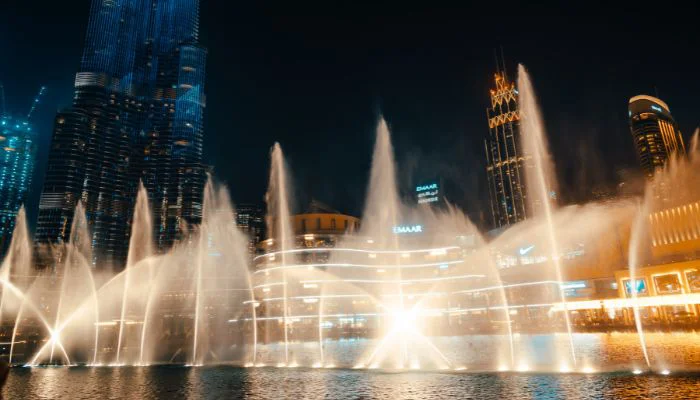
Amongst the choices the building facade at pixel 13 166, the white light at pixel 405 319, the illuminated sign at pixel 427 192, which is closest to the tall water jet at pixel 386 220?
the white light at pixel 405 319

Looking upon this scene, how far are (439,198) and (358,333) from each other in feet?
393

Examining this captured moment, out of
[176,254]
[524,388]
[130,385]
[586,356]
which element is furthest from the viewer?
[176,254]

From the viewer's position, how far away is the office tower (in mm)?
139250

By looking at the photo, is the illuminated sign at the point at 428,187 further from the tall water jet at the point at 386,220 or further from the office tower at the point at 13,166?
the office tower at the point at 13,166

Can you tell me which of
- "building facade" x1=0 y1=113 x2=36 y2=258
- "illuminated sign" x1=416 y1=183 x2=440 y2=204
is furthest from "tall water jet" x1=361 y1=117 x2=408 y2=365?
"building facade" x1=0 y1=113 x2=36 y2=258

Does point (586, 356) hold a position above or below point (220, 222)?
below

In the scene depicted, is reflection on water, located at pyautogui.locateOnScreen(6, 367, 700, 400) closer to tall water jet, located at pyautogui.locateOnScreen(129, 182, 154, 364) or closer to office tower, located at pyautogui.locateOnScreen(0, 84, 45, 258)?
tall water jet, located at pyautogui.locateOnScreen(129, 182, 154, 364)

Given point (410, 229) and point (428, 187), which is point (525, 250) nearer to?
point (410, 229)

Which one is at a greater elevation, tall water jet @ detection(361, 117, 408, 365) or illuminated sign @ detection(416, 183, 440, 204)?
illuminated sign @ detection(416, 183, 440, 204)

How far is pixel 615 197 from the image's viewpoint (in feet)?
326

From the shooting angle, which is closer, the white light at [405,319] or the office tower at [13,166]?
the white light at [405,319]

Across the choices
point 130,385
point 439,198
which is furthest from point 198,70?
point 130,385

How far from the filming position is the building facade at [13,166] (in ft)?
457

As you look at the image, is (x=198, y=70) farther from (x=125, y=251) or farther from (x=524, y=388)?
(x=524, y=388)
